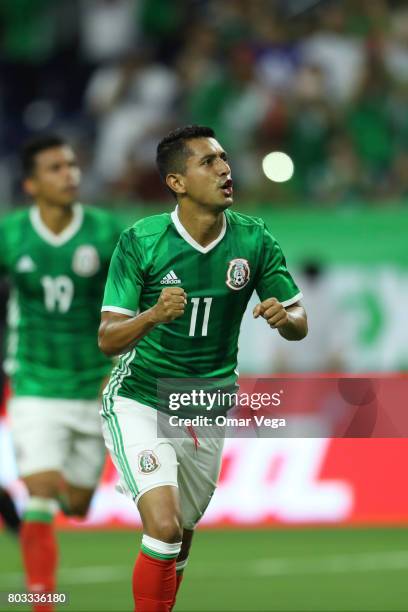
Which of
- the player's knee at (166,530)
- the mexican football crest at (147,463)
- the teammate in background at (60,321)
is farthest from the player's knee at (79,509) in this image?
the player's knee at (166,530)

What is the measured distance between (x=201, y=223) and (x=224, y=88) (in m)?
7.51

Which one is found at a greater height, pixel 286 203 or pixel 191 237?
pixel 191 237

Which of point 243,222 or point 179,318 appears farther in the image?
point 243,222

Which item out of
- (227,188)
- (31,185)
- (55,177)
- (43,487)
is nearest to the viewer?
(227,188)

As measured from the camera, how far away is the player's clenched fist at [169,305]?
5547mm

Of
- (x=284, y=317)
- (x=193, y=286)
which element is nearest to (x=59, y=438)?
(x=193, y=286)

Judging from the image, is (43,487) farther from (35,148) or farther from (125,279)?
(125,279)

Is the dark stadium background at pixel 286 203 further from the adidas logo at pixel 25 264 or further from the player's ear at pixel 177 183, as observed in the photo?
the player's ear at pixel 177 183

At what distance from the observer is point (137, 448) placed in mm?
6035

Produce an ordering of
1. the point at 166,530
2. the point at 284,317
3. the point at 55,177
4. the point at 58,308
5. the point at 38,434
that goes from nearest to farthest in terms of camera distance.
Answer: the point at 284,317, the point at 166,530, the point at 38,434, the point at 58,308, the point at 55,177

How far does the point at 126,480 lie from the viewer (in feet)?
19.9

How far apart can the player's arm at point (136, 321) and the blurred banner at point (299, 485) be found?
5717 mm

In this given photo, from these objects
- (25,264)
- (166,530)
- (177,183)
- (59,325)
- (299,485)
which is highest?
(177,183)

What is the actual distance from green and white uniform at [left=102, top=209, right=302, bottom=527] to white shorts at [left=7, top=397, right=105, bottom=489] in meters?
1.88
